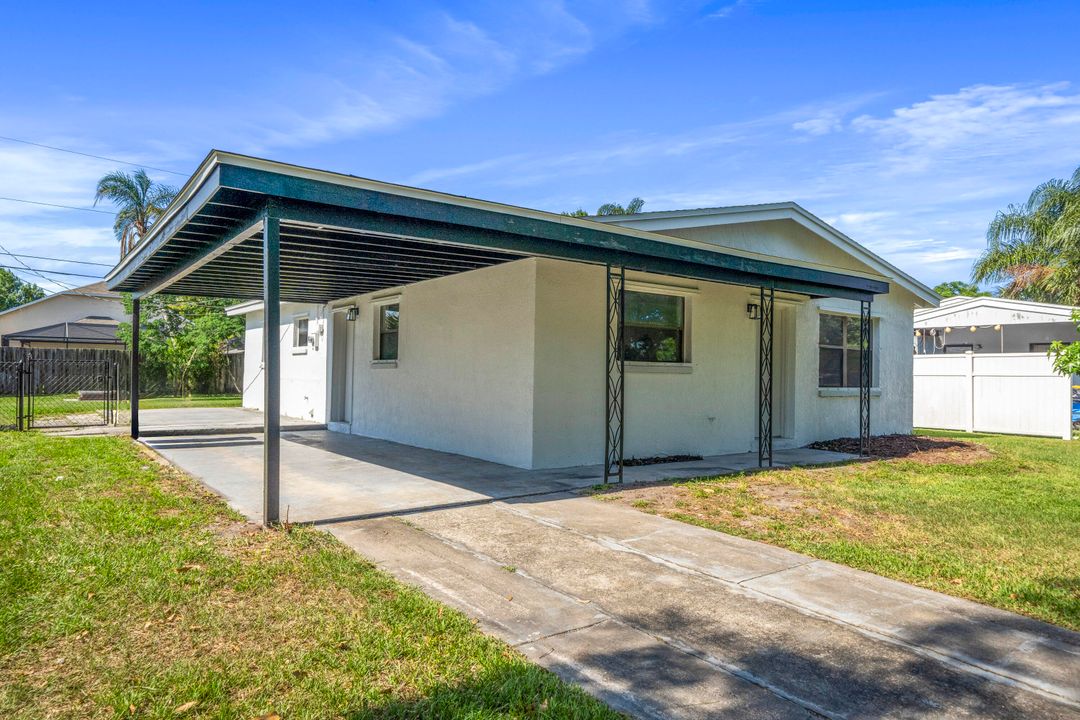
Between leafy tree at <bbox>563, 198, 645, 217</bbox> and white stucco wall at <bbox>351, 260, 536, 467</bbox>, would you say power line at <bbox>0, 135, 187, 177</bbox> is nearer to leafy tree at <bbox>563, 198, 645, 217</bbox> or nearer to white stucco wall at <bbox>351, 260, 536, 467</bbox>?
leafy tree at <bbox>563, 198, 645, 217</bbox>

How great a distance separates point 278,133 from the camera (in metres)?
25.9

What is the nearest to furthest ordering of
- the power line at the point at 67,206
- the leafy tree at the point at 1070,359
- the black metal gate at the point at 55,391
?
1. the leafy tree at the point at 1070,359
2. the black metal gate at the point at 55,391
3. the power line at the point at 67,206

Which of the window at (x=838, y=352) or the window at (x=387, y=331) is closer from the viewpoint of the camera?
the window at (x=387, y=331)

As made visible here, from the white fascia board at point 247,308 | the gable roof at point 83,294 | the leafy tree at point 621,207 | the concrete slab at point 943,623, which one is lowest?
the concrete slab at point 943,623

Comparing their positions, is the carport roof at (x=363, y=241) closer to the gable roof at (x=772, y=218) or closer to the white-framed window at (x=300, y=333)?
the gable roof at (x=772, y=218)

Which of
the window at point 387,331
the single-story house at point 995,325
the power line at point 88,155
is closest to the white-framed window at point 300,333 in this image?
the window at point 387,331

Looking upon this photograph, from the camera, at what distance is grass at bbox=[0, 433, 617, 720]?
262 cm

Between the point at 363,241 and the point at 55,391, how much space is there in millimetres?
23516

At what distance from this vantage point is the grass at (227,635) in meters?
2.62

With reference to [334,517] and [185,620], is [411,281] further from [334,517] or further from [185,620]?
[185,620]

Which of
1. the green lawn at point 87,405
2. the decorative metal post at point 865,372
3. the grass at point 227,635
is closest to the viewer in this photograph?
the grass at point 227,635

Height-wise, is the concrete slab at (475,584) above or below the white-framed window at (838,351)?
below

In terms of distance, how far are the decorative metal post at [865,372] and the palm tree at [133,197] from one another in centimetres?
2679

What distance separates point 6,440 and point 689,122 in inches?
556
